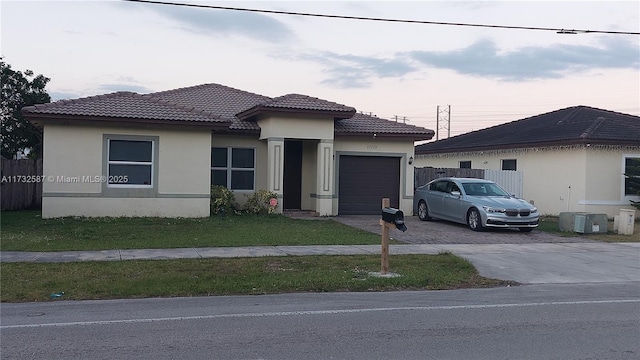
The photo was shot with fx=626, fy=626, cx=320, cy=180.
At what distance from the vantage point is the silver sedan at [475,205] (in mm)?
17766

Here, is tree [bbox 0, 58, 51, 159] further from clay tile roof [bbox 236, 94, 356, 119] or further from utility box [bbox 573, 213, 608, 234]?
utility box [bbox 573, 213, 608, 234]

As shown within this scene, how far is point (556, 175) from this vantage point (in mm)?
24344

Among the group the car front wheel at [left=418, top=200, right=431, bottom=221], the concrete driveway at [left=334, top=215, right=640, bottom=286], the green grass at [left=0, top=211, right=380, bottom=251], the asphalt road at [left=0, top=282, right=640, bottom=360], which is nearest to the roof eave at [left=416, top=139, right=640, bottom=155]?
the concrete driveway at [left=334, top=215, right=640, bottom=286]

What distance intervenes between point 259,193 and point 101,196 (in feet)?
16.2

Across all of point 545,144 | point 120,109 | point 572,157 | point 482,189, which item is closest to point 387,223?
point 482,189

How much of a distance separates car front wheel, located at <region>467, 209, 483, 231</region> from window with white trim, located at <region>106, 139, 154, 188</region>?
9.62 meters

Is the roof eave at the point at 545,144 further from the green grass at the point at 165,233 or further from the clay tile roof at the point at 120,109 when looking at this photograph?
the clay tile roof at the point at 120,109

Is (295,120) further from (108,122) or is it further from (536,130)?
(536,130)

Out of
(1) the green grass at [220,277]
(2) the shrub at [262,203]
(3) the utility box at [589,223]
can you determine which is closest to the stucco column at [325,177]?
(2) the shrub at [262,203]

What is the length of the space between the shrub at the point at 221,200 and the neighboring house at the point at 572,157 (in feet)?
41.3

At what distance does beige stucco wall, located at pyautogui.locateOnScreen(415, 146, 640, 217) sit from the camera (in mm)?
22922

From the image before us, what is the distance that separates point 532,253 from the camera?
47.0 ft

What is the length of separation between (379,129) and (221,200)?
20.9 ft

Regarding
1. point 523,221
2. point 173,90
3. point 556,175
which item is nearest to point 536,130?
point 556,175
